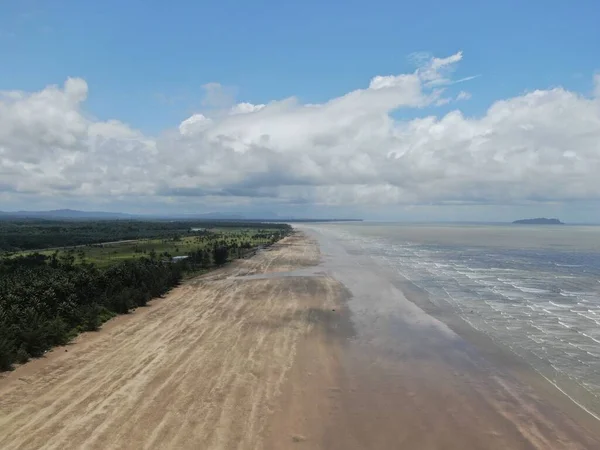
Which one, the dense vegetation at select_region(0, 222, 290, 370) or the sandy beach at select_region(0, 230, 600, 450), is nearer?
the sandy beach at select_region(0, 230, 600, 450)

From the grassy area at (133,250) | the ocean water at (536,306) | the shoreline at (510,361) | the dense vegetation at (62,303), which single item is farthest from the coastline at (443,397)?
the grassy area at (133,250)

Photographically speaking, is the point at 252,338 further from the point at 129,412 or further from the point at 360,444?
the point at 360,444

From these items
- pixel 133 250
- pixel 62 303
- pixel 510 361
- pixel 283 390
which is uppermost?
pixel 62 303

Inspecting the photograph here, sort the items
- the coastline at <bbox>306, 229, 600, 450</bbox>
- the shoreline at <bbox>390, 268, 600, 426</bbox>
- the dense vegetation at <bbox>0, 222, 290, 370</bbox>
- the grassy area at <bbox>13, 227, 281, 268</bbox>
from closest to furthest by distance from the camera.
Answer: the coastline at <bbox>306, 229, 600, 450</bbox> → the shoreline at <bbox>390, 268, 600, 426</bbox> → the dense vegetation at <bbox>0, 222, 290, 370</bbox> → the grassy area at <bbox>13, 227, 281, 268</bbox>

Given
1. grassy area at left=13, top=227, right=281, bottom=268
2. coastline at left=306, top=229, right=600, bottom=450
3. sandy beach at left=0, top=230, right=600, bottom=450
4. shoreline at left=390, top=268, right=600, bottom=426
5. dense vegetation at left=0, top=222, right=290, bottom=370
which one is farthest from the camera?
grassy area at left=13, top=227, right=281, bottom=268

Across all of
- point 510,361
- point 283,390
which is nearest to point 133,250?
point 283,390

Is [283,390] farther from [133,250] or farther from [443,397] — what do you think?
[133,250]

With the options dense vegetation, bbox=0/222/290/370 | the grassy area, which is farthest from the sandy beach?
the grassy area

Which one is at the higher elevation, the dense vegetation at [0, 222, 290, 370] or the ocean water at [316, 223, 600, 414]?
the dense vegetation at [0, 222, 290, 370]

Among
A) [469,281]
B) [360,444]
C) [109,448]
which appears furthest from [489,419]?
[469,281]

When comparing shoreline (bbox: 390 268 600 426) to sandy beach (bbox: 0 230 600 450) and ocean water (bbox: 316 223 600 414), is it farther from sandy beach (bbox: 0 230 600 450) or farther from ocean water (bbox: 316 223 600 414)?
ocean water (bbox: 316 223 600 414)
